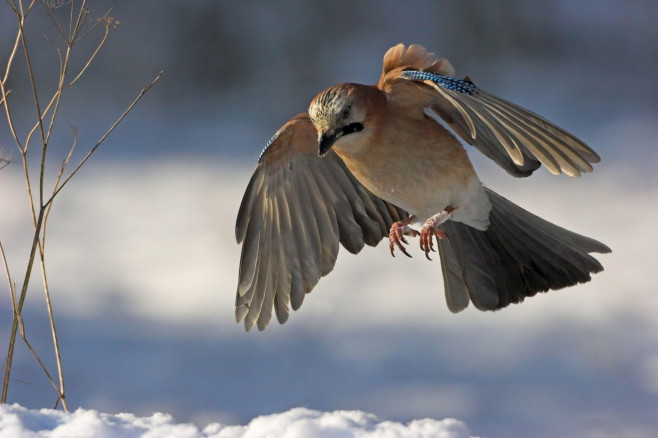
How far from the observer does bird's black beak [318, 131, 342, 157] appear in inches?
143

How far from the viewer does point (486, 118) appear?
324 centimetres

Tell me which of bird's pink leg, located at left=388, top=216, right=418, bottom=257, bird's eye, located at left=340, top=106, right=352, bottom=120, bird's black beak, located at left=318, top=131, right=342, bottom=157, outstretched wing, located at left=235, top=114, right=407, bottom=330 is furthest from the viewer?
outstretched wing, located at left=235, top=114, right=407, bottom=330

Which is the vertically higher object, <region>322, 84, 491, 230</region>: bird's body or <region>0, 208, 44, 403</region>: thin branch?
<region>322, 84, 491, 230</region>: bird's body

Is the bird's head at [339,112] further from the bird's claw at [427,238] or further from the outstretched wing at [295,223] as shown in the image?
the outstretched wing at [295,223]

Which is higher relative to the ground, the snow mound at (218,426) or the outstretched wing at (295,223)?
the outstretched wing at (295,223)

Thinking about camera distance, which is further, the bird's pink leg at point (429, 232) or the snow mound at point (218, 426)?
the bird's pink leg at point (429, 232)

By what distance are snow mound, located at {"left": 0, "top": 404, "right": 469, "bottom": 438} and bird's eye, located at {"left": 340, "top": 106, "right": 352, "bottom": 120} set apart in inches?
51.6

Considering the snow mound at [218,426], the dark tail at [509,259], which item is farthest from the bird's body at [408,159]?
the snow mound at [218,426]

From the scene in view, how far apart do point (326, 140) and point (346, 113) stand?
16 cm

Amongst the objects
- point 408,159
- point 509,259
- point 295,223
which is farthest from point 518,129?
point 295,223

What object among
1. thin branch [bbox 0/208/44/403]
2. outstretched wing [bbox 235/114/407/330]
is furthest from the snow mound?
outstretched wing [bbox 235/114/407/330]

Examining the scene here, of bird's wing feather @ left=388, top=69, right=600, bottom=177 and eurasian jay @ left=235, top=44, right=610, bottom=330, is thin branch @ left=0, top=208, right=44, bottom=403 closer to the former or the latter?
eurasian jay @ left=235, top=44, right=610, bottom=330

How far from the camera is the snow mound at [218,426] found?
277cm

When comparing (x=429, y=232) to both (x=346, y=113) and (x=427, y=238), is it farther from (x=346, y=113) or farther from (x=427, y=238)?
(x=346, y=113)
